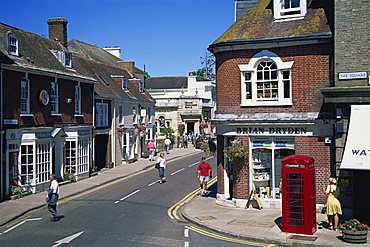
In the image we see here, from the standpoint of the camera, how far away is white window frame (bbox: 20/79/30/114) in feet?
82.8

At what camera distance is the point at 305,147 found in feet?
60.8

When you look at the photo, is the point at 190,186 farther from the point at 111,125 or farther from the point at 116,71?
the point at 116,71

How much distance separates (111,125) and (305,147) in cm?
2232

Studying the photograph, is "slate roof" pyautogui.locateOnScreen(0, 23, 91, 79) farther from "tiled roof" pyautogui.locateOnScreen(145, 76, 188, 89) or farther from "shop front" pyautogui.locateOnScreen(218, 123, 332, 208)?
"tiled roof" pyautogui.locateOnScreen(145, 76, 188, 89)

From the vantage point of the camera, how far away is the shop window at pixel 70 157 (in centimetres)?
2962

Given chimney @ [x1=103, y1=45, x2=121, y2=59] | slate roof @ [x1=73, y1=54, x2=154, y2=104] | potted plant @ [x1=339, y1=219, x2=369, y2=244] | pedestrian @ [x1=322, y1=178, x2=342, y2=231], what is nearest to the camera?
potted plant @ [x1=339, y1=219, x2=369, y2=244]

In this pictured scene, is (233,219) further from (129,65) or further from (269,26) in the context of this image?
(129,65)

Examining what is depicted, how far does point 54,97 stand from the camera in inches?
1119

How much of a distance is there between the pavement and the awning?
226 centimetres

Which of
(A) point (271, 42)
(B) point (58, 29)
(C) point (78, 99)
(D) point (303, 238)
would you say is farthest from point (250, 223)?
(B) point (58, 29)

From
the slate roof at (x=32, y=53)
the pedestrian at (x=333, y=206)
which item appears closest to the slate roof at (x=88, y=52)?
the slate roof at (x=32, y=53)

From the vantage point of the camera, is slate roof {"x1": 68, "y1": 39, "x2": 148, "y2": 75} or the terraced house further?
slate roof {"x1": 68, "y1": 39, "x2": 148, "y2": 75}

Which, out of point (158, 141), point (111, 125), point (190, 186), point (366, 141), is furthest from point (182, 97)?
point (366, 141)

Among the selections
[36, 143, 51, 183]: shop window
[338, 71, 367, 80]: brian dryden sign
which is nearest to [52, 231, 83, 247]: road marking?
[338, 71, 367, 80]: brian dryden sign
